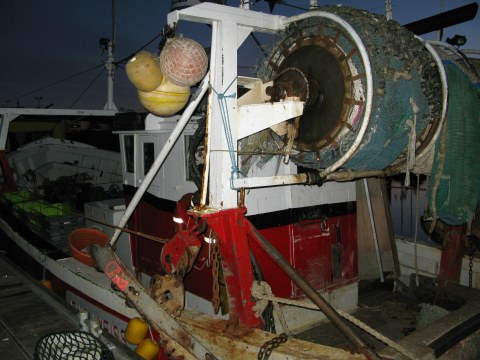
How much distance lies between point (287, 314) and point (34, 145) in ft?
45.7

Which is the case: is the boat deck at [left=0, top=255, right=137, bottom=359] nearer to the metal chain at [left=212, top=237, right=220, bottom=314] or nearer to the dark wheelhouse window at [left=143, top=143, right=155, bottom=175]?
the metal chain at [left=212, top=237, right=220, bottom=314]

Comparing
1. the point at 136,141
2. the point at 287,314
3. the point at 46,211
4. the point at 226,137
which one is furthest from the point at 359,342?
the point at 46,211

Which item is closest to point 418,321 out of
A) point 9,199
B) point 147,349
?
point 147,349

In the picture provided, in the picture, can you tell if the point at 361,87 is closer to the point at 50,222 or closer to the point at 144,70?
the point at 144,70

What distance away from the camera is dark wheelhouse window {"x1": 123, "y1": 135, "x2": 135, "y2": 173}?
697 cm

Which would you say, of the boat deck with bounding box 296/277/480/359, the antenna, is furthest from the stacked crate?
the boat deck with bounding box 296/277/480/359

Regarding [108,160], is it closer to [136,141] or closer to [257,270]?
[136,141]

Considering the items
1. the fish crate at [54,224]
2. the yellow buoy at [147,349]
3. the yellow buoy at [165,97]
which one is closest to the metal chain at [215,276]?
the yellow buoy at [165,97]

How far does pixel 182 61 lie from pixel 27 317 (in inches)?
161

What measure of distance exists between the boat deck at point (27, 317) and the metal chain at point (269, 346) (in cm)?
183

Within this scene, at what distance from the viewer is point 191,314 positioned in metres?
3.64

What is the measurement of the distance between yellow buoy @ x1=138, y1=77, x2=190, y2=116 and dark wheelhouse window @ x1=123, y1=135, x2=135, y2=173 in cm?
392

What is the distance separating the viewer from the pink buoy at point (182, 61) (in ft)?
9.46

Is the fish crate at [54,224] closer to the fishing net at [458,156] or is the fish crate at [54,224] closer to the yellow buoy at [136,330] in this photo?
the yellow buoy at [136,330]
